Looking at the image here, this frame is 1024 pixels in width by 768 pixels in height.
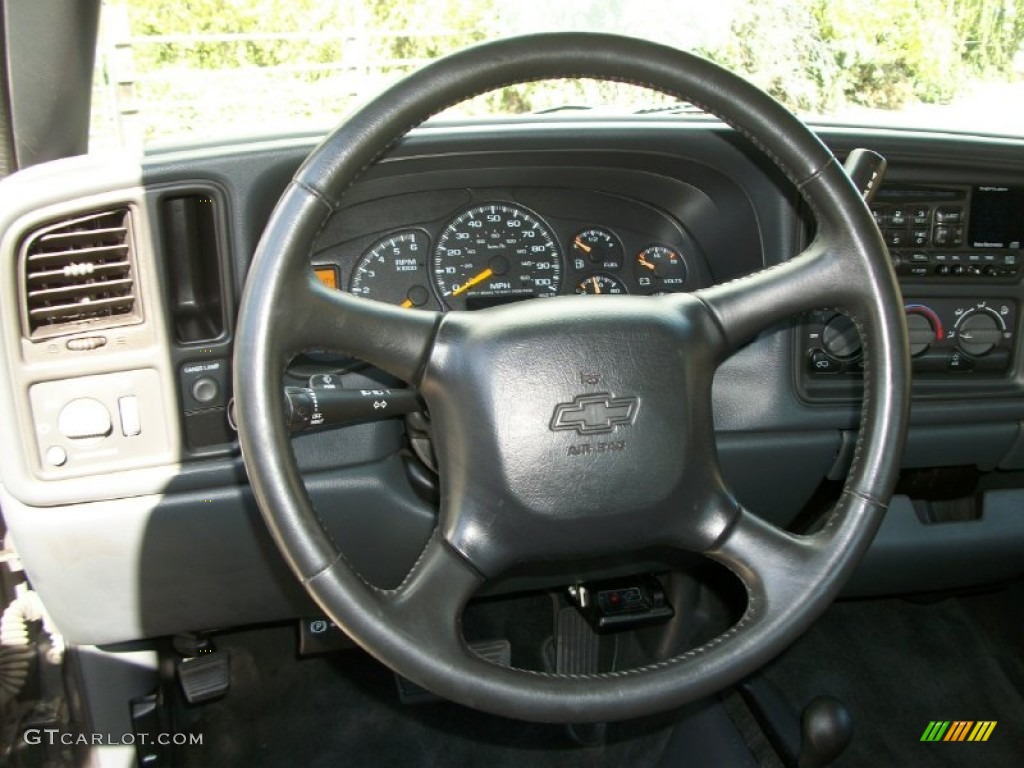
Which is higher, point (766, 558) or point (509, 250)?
point (509, 250)

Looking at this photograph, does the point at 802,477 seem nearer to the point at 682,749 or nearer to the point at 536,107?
the point at 682,749

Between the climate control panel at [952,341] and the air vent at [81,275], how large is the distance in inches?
47.5

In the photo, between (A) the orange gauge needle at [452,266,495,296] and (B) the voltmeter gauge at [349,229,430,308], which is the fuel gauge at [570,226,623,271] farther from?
(B) the voltmeter gauge at [349,229,430,308]

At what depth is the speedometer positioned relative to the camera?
178 centimetres

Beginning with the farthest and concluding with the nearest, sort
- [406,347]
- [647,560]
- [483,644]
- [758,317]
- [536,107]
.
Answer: [483,644], [536,107], [647,560], [758,317], [406,347]

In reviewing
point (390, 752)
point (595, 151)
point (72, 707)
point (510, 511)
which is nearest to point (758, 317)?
point (510, 511)

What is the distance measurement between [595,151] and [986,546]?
1.23 meters

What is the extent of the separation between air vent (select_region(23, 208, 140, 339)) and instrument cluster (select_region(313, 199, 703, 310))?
0.33 meters

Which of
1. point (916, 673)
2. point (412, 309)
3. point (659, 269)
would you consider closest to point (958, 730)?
point (916, 673)

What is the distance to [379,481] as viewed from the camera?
172 cm

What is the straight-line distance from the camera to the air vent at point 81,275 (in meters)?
1.49

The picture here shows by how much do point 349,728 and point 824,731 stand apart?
3.46 ft

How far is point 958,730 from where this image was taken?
7.54ft

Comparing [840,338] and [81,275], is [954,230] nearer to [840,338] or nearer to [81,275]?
[840,338]
